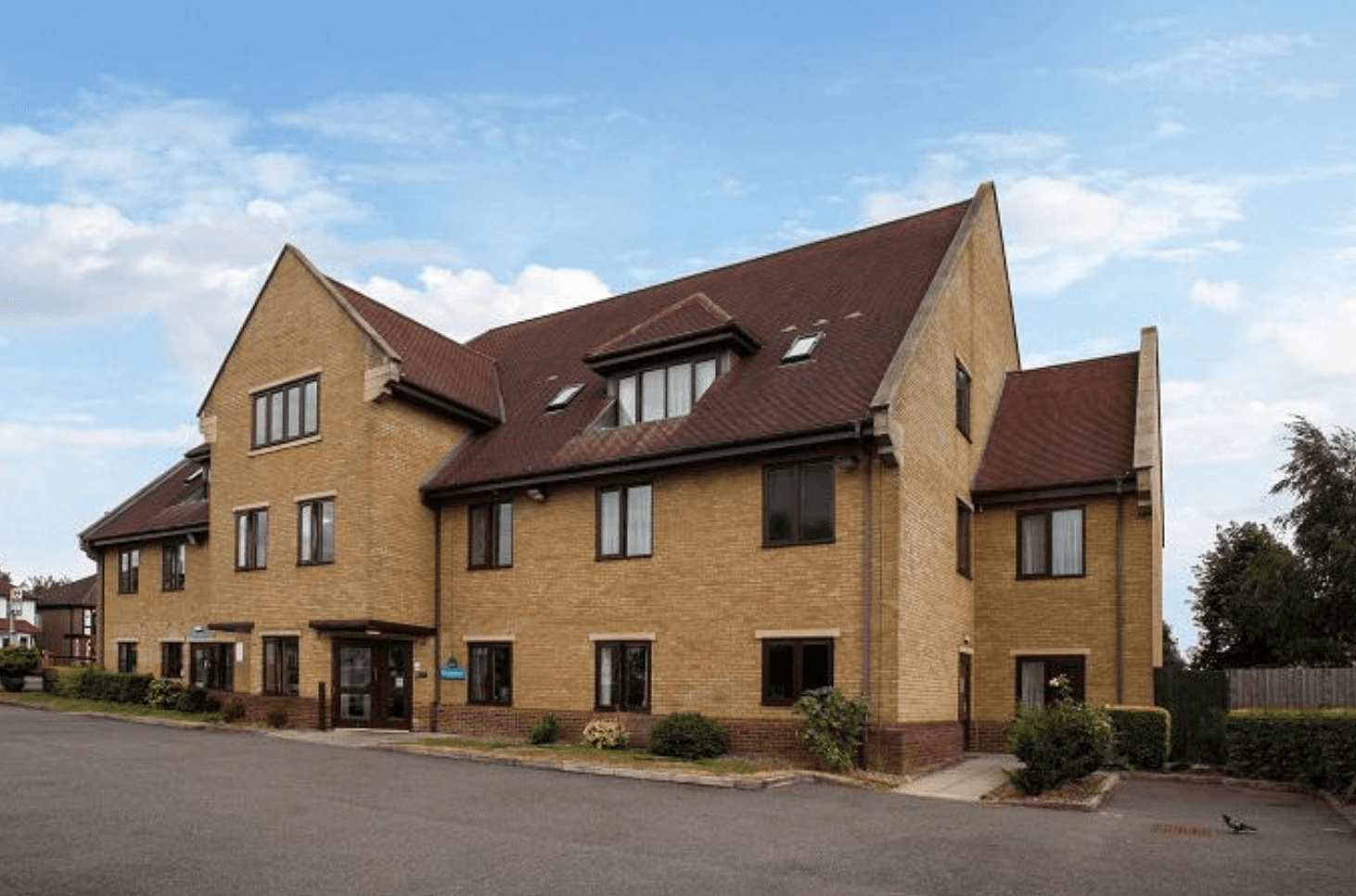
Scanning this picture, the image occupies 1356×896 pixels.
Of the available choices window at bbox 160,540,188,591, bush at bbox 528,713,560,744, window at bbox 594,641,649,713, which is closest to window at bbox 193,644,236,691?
window at bbox 160,540,188,591

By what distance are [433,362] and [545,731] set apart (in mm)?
9797

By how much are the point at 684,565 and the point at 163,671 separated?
1972 cm

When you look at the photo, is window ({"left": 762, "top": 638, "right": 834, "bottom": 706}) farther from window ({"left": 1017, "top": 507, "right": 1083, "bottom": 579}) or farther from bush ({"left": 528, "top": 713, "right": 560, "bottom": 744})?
window ({"left": 1017, "top": 507, "right": 1083, "bottom": 579})

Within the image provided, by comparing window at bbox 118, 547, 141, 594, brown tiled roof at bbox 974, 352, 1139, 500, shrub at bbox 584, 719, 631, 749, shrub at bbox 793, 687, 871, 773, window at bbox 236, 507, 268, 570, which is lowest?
shrub at bbox 584, 719, 631, 749

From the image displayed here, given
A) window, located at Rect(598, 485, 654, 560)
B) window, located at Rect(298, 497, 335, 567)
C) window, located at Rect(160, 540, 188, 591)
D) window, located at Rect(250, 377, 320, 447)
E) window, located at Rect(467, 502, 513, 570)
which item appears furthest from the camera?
window, located at Rect(160, 540, 188, 591)

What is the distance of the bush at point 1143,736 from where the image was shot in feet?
65.1

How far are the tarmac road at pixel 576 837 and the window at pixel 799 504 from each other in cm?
473

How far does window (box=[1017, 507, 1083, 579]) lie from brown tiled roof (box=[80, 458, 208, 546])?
73.5ft

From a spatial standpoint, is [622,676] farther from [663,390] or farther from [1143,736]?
[1143,736]

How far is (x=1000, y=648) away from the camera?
23000 millimetres

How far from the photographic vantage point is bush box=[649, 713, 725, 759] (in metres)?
19.2

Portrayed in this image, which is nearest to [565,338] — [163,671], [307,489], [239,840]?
[307,489]

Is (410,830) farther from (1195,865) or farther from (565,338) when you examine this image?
(565,338)

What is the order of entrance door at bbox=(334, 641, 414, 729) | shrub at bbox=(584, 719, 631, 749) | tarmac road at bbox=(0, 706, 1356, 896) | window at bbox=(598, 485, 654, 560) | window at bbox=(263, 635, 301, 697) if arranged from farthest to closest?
1. window at bbox=(263, 635, 301, 697)
2. entrance door at bbox=(334, 641, 414, 729)
3. window at bbox=(598, 485, 654, 560)
4. shrub at bbox=(584, 719, 631, 749)
5. tarmac road at bbox=(0, 706, 1356, 896)
